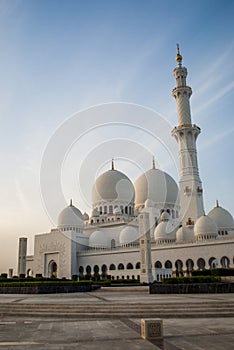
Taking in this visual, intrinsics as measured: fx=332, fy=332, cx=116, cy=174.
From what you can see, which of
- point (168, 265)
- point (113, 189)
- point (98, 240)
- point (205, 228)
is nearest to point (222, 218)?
point (205, 228)

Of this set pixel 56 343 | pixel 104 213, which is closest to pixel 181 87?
pixel 104 213

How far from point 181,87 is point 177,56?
444cm

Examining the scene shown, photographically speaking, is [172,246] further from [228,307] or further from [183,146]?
[228,307]

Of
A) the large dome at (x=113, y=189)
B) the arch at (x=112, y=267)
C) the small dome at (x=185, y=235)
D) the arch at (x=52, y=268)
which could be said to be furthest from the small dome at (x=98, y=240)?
the small dome at (x=185, y=235)

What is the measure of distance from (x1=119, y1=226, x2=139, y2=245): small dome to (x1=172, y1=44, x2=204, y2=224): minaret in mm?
5946

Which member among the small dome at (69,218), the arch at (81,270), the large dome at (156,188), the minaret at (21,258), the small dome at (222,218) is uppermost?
the large dome at (156,188)

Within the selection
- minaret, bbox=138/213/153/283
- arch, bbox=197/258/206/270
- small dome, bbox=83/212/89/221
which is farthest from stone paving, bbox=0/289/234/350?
small dome, bbox=83/212/89/221

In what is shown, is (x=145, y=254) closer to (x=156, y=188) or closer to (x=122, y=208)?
(x=156, y=188)

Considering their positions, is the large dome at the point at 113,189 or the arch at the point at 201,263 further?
the large dome at the point at 113,189

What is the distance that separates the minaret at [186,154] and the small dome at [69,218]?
14.6 meters

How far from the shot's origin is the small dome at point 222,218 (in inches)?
1399

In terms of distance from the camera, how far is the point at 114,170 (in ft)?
A: 156

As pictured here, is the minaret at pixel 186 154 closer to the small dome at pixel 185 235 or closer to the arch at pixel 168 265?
the small dome at pixel 185 235

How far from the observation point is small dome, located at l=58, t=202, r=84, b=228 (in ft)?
143
